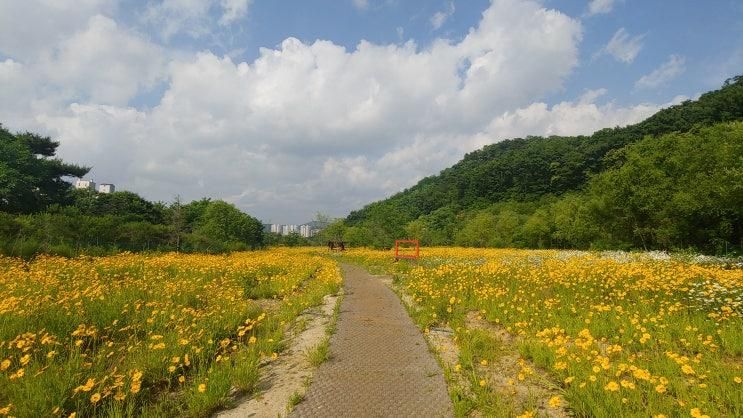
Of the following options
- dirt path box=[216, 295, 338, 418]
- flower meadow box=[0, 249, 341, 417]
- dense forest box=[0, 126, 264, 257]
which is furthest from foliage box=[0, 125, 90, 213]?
dirt path box=[216, 295, 338, 418]

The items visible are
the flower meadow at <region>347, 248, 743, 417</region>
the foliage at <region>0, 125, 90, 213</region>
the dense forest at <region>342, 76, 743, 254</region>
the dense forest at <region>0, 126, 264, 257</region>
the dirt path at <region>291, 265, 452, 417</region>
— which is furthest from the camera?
the foliage at <region>0, 125, 90, 213</region>

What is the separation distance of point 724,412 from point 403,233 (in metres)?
40.2

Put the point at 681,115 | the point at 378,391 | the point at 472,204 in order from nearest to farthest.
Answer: the point at 378,391 < the point at 681,115 < the point at 472,204

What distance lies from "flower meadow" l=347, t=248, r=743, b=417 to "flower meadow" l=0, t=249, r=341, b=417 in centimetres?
281

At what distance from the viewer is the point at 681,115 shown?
5959 cm

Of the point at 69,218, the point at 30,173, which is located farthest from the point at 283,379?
the point at 30,173

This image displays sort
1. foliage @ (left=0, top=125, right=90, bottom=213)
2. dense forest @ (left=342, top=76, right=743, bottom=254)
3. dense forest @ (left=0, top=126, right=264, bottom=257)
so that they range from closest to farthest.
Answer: dense forest @ (left=0, top=126, right=264, bottom=257) → dense forest @ (left=342, top=76, right=743, bottom=254) → foliage @ (left=0, top=125, right=90, bottom=213)

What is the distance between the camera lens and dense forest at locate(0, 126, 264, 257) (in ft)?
62.8

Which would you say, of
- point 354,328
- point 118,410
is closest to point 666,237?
point 354,328

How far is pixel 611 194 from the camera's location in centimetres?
2625

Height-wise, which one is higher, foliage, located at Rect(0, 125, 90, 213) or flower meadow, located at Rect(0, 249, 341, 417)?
foliage, located at Rect(0, 125, 90, 213)

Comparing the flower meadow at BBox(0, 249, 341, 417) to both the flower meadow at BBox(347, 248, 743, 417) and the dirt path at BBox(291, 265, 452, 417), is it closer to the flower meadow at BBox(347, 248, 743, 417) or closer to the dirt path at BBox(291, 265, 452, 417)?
the dirt path at BBox(291, 265, 452, 417)

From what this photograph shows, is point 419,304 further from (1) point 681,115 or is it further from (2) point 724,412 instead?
(1) point 681,115

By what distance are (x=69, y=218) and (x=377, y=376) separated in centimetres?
2476
